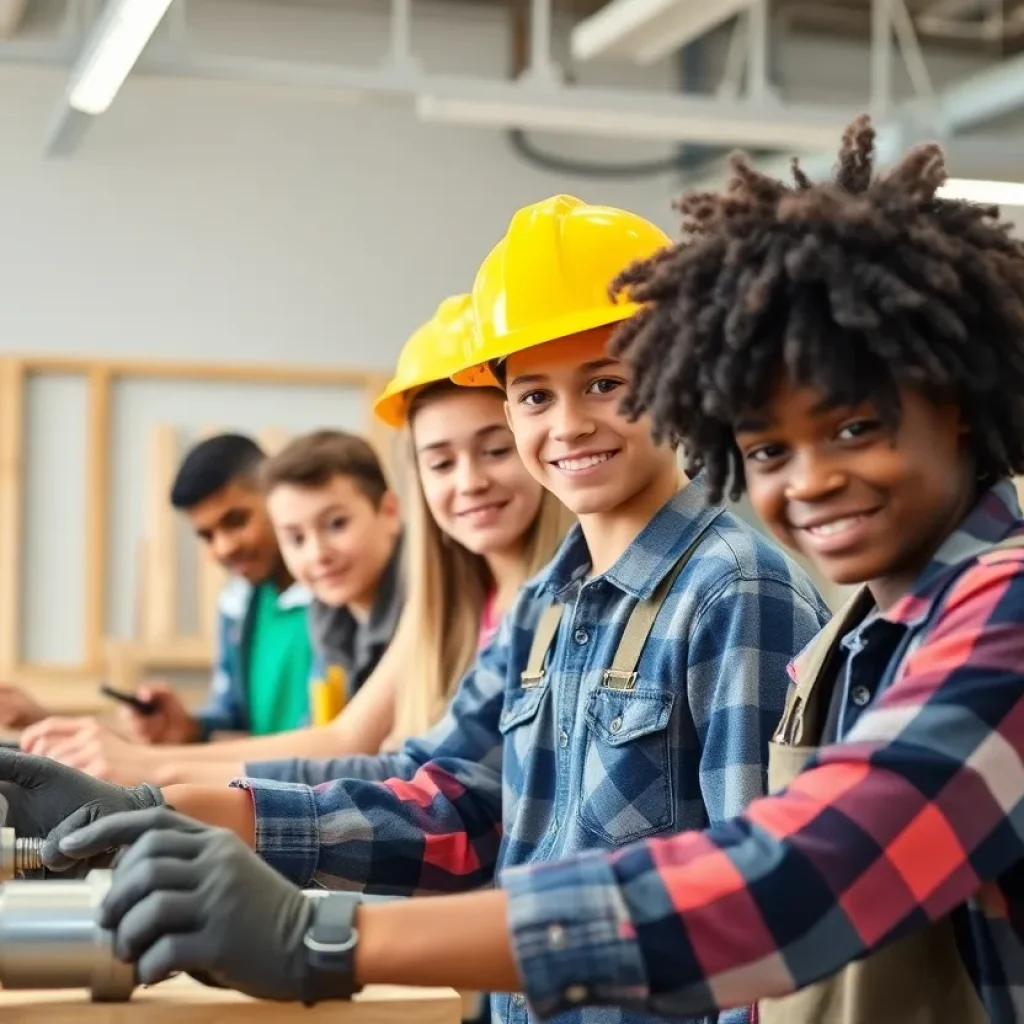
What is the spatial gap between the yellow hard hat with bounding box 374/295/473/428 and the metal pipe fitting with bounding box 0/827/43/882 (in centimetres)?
116

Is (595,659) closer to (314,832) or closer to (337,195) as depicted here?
(314,832)

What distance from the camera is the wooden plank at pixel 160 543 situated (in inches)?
255

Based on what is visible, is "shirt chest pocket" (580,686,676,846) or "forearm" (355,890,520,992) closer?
"forearm" (355,890,520,992)

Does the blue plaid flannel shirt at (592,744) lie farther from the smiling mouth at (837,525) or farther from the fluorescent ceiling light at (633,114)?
the fluorescent ceiling light at (633,114)

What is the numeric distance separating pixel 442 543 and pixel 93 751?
727 mm

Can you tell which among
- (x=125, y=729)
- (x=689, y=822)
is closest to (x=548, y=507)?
(x=689, y=822)

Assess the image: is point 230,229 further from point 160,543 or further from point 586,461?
point 586,461

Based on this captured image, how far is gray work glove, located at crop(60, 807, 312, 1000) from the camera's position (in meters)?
1.13

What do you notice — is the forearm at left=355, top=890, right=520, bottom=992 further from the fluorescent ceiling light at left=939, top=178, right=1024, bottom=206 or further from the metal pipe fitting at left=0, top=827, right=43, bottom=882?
the fluorescent ceiling light at left=939, top=178, right=1024, bottom=206

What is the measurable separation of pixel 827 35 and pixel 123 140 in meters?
3.11

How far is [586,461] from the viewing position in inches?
74.2

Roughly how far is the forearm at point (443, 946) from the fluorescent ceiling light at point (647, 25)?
4.06 m

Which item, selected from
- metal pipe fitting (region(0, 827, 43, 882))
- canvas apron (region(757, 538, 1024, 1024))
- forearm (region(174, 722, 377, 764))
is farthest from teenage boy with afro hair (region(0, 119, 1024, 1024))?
forearm (region(174, 722, 377, 764))

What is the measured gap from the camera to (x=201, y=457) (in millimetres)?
4418
